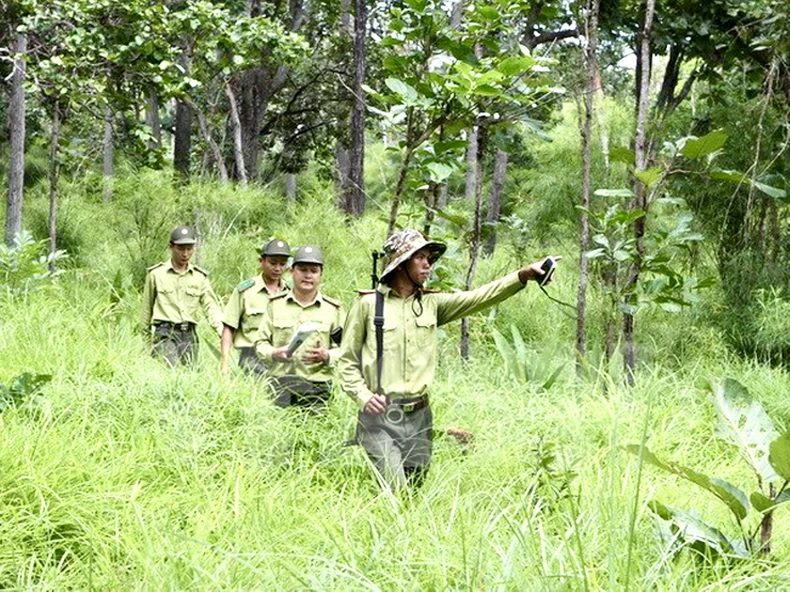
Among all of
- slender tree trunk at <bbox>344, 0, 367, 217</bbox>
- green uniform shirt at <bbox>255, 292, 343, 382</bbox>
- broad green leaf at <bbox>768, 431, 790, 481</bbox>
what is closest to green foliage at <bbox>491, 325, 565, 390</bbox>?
green uniform shirt at <bbox>255, 292, 343, 382</bbox>

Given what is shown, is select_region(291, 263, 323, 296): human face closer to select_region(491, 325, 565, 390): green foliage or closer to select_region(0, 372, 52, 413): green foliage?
select_region(0, 372, 52, 413): green foliage

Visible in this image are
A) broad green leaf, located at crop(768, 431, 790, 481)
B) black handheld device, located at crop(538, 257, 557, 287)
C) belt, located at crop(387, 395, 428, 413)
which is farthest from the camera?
belt, located at crop(387, 395, 428, 413)

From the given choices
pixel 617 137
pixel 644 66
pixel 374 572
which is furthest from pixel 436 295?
pixel 617 137

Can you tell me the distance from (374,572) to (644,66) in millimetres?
3769

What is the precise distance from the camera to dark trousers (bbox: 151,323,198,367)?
5.79 m

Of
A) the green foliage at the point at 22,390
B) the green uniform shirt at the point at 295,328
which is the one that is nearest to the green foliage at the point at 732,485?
the green uniform shirt at the point at 295,328

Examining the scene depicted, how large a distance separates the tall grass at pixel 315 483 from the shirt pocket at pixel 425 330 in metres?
0.52

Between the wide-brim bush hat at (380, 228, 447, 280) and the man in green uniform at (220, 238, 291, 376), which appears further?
the man in green uniform at (220, 238, 291, 376)

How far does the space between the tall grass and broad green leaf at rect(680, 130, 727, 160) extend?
128 centimetres

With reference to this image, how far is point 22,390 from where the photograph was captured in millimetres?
3918

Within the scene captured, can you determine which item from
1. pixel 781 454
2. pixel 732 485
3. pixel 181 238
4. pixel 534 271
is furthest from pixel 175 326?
pixel 781 454

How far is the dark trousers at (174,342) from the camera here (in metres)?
5.79

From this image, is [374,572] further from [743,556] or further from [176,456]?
[176,456]

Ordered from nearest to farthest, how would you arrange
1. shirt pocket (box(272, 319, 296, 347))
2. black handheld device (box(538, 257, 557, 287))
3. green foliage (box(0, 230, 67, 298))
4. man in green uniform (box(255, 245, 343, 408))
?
black handheld device (box(538, 257, 557, 287)), man in green uniform (box(255, 245, 343, 408)), shirt pocket (box(272, 319, 296, 347)), green foliage (box(0, 230, 67, 298))
